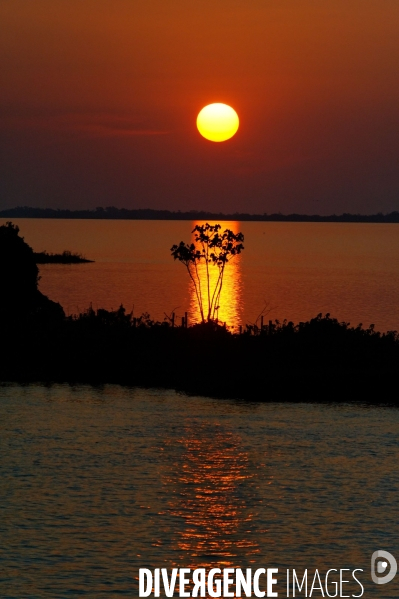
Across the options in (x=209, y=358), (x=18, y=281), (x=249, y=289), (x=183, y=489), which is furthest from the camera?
(x=249, y=289)

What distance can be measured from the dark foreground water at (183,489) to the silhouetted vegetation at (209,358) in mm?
3087

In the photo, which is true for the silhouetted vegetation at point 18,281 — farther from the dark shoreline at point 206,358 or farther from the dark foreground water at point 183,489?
the dark foreground water at point 183,489

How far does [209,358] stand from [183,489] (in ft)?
60.8

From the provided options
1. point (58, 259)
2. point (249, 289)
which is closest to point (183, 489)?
point (249, 289)

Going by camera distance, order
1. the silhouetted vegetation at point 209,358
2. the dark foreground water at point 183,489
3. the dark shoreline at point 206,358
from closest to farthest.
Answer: the dark foreground water at point 183,489 → the silhouetted vegetation at point 209,358 → the dark shoreline at point 206,358

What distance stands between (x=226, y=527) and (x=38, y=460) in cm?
834

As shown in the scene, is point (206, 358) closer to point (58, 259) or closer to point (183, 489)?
point (183, 489)

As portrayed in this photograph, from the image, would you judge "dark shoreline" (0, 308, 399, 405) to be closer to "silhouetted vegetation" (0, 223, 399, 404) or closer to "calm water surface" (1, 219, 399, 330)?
"silhouetted vegetation" (0, 223, 399, 404)

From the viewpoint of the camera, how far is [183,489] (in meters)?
25.3

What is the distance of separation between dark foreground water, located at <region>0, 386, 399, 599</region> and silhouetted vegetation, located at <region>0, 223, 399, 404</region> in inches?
Answer: 122

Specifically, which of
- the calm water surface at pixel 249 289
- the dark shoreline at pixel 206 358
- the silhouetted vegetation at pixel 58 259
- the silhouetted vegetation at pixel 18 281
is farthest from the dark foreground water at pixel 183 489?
the silhouetted vegetation at pixel 58 259

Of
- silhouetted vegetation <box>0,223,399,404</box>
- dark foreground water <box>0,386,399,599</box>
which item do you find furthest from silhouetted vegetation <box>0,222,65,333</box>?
dark foreground water <box>0,386,399,599</box>

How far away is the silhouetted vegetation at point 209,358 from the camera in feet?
137

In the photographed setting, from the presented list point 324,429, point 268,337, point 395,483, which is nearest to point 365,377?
point 268,337
